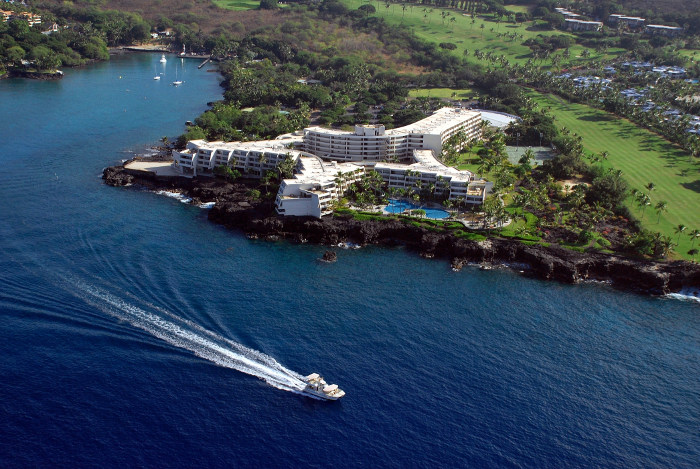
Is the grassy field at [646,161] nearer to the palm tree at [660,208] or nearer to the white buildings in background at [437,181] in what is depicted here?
the palm tree at [660,208]

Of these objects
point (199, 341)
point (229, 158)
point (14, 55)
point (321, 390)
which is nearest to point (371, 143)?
point (229, 158)

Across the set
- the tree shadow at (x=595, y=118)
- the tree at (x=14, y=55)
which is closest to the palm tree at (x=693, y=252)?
the tree shadow at (x=595, y=118)

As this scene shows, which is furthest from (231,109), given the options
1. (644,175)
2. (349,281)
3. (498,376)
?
(498,376)

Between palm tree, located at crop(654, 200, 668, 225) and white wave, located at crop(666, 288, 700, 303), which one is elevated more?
palm tree, located at crop(654, 200, 668, 225)

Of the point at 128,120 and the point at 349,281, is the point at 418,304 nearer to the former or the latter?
the point at 349,281

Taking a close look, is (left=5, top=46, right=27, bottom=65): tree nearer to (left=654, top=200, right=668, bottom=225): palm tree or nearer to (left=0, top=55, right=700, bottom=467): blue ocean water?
(left=0, top=55, right=700, bottom=467): blue ocean water

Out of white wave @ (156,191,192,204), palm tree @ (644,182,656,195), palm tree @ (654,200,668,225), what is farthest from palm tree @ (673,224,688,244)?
white wave @ (156,191,192,204)
